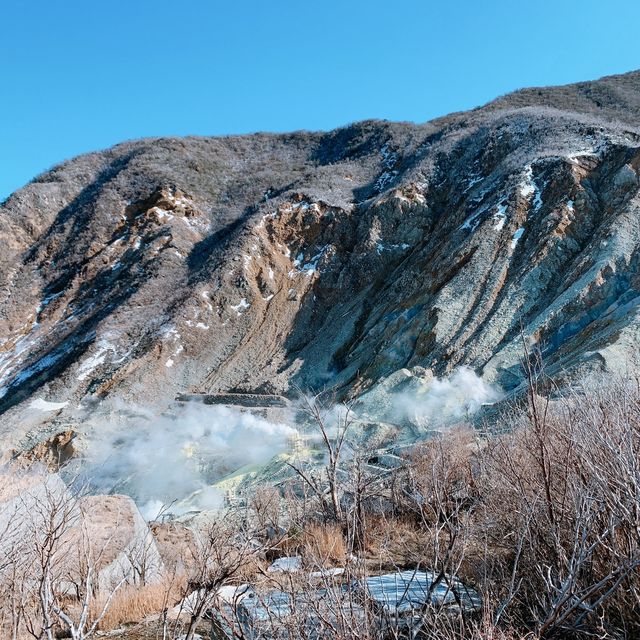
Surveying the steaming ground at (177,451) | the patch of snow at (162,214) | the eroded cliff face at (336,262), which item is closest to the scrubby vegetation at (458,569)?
the steaming ground at (177,451)

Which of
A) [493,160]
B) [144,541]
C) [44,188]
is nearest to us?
[144,541]

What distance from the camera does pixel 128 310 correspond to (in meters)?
35.5

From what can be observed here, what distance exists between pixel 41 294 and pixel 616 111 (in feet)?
161

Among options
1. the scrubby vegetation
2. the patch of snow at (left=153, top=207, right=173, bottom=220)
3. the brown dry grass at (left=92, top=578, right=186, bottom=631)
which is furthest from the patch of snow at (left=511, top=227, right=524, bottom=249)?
the patch of snow at (left=153, top=207, right=173, bottom=220)

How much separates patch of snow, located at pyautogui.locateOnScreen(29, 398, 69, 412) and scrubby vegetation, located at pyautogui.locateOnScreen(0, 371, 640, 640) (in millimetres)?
22486

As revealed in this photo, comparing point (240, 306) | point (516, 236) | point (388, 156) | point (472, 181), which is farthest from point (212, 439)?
point (388, 156)

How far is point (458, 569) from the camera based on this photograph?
467cm

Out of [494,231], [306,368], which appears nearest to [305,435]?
[306,368]

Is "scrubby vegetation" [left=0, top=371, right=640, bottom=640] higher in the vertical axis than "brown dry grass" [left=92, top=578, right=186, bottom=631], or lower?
higher

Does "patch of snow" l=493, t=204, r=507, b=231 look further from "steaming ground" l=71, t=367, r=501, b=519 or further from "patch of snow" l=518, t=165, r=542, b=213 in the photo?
"steaming ground" l=71, t=367, r=501, b=519

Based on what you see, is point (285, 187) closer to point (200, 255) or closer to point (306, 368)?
point (200, 255)

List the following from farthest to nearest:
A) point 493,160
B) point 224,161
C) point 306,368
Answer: point 224,161, point 493,160, point 306,368

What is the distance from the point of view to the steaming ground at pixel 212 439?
759 inches

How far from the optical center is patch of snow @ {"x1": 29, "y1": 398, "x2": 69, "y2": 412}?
29172 mm
